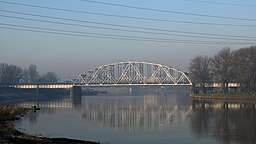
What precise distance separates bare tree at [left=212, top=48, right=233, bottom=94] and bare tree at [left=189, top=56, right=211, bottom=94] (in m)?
4.98

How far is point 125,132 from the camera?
116 ft

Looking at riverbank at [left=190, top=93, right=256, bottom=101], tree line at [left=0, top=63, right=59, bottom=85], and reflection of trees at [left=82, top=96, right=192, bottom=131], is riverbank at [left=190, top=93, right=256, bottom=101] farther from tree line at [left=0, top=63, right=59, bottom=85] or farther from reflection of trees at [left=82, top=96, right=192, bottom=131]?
tree line at [left=0, top=63, right=59, bottom=85]

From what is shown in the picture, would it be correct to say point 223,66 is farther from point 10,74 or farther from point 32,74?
point 32,74

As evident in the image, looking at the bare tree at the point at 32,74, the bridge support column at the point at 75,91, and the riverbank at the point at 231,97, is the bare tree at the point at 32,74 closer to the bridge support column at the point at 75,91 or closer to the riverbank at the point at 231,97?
the bridge support column at the point at 75,91

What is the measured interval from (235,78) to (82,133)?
65.4 metres

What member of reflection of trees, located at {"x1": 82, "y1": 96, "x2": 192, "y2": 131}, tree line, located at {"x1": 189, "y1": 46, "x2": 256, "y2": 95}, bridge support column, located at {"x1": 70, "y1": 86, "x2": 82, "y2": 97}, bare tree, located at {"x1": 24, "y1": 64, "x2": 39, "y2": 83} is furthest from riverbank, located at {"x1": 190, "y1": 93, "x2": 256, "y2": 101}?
bare tree, located at {"x1": 24, "y1": 64, "x2": 39, "y2": 83}

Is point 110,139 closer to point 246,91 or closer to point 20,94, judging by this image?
point 246,91

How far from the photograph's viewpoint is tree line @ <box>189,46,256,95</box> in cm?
8656

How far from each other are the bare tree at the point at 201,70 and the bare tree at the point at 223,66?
4.98 metres

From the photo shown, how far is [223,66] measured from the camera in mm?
95625

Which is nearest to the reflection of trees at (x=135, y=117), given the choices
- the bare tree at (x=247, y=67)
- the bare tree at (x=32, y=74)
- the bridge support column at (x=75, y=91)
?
the bare tree at (x=247, y=67)

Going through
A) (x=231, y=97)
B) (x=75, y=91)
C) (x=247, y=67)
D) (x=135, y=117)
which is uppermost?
(x=247, y=67)

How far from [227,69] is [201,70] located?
9.99m

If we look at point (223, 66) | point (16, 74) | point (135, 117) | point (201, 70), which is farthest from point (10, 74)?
point (135, 117)
